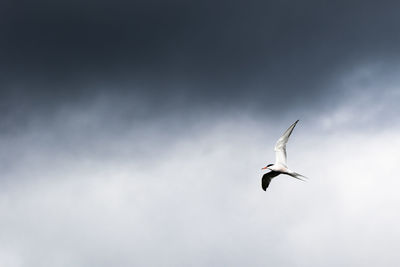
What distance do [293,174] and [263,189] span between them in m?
10.2

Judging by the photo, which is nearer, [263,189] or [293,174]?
[293,174]

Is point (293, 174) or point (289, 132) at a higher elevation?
point (289, 132)

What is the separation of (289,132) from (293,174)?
8.02 m

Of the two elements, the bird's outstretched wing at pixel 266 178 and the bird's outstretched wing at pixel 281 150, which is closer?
the bird's outstretched wing at pixel 281 150

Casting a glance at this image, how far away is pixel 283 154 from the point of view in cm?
8919

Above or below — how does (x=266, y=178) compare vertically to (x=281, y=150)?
below

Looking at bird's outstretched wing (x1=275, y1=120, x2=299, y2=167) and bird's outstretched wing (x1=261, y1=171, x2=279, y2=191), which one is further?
bird's outstretched wing (x1=261, y1=171, x2=279, y2=191)

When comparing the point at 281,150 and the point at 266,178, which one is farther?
the point at 266,178

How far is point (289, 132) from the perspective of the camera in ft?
290

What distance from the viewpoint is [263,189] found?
307ft

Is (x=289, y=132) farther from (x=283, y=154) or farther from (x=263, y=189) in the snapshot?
(x=263, y=189)

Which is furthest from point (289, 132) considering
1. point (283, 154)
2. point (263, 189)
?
point (263, 189)

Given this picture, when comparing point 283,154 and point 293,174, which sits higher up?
point 283,154
